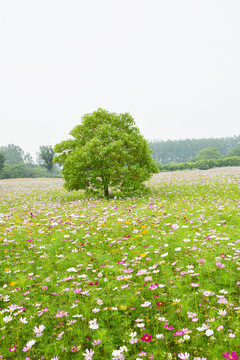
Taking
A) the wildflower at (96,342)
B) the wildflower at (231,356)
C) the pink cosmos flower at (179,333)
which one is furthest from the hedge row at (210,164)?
the wildflower at (96,342)

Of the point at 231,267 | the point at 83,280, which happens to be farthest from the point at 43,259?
the point at 231,267

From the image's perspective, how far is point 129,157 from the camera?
1398cm

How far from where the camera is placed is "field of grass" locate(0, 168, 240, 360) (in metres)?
3.00

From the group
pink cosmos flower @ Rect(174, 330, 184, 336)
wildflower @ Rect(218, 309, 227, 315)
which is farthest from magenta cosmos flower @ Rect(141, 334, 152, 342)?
wildflower @ Rect(218, 309, 227, 315)

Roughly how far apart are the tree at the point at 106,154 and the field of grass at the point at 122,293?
6.96m

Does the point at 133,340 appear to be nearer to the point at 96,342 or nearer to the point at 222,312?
the point at 96,342

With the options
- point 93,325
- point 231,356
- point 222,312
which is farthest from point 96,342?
point 222,312

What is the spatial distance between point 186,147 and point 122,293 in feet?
401

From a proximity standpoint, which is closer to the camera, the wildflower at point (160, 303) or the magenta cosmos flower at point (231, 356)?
the magenta cosmos flower at point (231, 356)

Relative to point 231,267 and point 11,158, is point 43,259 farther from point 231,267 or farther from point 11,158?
point 11,158

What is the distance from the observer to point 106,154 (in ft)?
45.8

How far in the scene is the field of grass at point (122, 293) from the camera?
9.84ft

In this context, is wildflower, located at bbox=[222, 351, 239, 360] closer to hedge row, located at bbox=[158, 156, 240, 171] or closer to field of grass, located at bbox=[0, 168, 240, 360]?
field of grass, located at bbox=[0, 168, 240, 360]

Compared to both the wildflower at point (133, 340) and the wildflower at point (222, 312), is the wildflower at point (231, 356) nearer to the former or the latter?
the wildflower at point (222, 312)
